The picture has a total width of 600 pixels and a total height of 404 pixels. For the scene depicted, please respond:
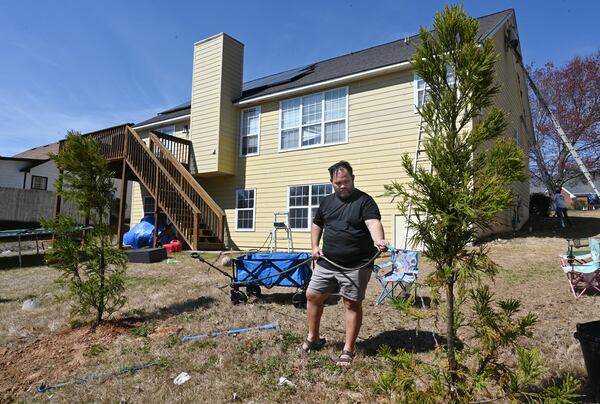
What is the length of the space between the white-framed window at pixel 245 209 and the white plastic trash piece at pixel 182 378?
33.0 feet

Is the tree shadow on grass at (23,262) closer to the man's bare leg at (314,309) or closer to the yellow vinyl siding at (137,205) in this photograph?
the yellow vinyl siding at (137,205)

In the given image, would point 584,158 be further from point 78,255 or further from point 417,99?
point 78,255

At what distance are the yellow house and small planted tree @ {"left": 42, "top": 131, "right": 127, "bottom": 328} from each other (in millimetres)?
6448

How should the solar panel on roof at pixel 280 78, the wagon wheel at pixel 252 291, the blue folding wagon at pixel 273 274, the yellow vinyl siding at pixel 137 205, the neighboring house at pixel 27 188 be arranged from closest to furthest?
1. the blue folding wagon at pixel 273 274
2. the wagon wheel at pixel 252 291
3. the solar panel on roof at pixel 280 78
4. the yellow vinyl siding at pixel 137 205
5. the neighboring house at pixel 27 188

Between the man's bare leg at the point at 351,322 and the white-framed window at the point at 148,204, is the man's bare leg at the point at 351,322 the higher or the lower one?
the lower one

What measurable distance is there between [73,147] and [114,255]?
4.86ft

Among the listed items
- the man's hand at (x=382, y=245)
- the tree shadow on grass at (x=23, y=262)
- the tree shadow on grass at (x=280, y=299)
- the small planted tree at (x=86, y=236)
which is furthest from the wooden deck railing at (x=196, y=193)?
the man's hand at (x=382, y=245)

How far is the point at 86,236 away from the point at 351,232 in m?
3.67

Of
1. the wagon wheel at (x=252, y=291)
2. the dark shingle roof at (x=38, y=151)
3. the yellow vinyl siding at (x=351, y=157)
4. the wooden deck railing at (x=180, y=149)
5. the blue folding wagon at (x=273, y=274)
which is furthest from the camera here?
the dark shingle roof at (x=38, y=151)

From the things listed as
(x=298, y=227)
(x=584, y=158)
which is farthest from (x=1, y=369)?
(x=584, y=158)

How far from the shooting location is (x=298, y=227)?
40.8ft

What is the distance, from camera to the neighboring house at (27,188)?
20.7 metres

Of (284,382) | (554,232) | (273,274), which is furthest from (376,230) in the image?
(554,232)

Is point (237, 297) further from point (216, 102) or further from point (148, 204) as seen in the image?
point (148, 204)
